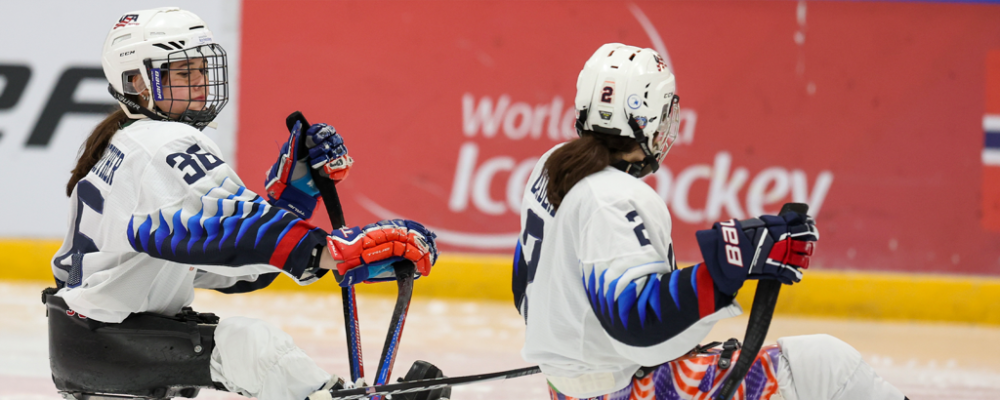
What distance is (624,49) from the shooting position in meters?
2.01

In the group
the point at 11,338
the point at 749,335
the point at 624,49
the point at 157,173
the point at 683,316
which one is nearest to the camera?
the point at 683,316

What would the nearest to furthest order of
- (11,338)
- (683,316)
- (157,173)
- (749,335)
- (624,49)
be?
(683,316) → (749,335) → (624,49) → (157,173) → (11,338)

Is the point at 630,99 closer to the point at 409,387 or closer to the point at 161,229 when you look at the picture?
the point at 409,387

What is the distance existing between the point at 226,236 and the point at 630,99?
867 millimetres

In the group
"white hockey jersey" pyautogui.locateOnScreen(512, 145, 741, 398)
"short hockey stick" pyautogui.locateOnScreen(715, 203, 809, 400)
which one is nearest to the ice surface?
"white hockey jersey" pyautogui.locateOnScreen(512, 145, 741, 398)

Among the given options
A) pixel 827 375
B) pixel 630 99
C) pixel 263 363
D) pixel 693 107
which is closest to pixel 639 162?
pixel 630 99

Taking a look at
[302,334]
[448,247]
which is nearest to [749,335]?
[302,334]

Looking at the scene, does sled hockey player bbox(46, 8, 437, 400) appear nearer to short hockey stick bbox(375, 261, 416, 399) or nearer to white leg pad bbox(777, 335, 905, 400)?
short hockey stick bbox(375, 261, 416, 399)

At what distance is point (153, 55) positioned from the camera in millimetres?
2430

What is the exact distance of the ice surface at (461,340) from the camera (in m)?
3.72

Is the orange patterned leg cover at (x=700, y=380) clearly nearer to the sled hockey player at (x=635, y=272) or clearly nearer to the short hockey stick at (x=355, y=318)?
the sled hockey player at (x=635, y=272)

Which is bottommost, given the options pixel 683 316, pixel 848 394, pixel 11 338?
pixel 11 338

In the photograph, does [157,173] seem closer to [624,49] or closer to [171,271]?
[171,271]

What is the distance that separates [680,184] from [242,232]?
143 inches
